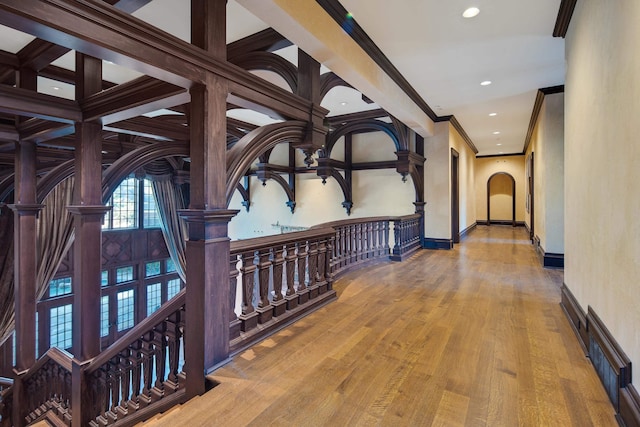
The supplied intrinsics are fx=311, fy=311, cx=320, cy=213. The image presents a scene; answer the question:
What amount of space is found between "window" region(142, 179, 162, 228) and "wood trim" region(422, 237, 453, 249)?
7.08 meters

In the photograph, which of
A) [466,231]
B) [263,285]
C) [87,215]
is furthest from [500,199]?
[87,215]

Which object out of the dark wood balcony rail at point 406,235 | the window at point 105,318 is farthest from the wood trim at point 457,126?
the window at point 105,318

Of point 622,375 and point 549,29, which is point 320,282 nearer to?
point 622,375

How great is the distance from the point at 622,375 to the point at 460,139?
25.2ft

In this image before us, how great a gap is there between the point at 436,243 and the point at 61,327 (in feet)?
29.2

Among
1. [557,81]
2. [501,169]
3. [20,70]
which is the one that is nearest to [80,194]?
[20,70]

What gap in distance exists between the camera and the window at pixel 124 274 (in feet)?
27.2

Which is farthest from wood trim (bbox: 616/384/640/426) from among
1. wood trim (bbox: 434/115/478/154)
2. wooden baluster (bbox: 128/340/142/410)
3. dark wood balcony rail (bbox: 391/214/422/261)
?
wood trim (bbox: 434/115/478/154)

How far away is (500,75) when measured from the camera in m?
4.49

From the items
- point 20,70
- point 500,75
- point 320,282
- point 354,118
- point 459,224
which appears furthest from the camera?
point 459,224

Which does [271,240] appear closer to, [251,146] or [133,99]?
[251,146]

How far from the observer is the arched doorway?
488 inches

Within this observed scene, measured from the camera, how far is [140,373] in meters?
2.48

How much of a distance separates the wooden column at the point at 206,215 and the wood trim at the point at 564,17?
298cm
